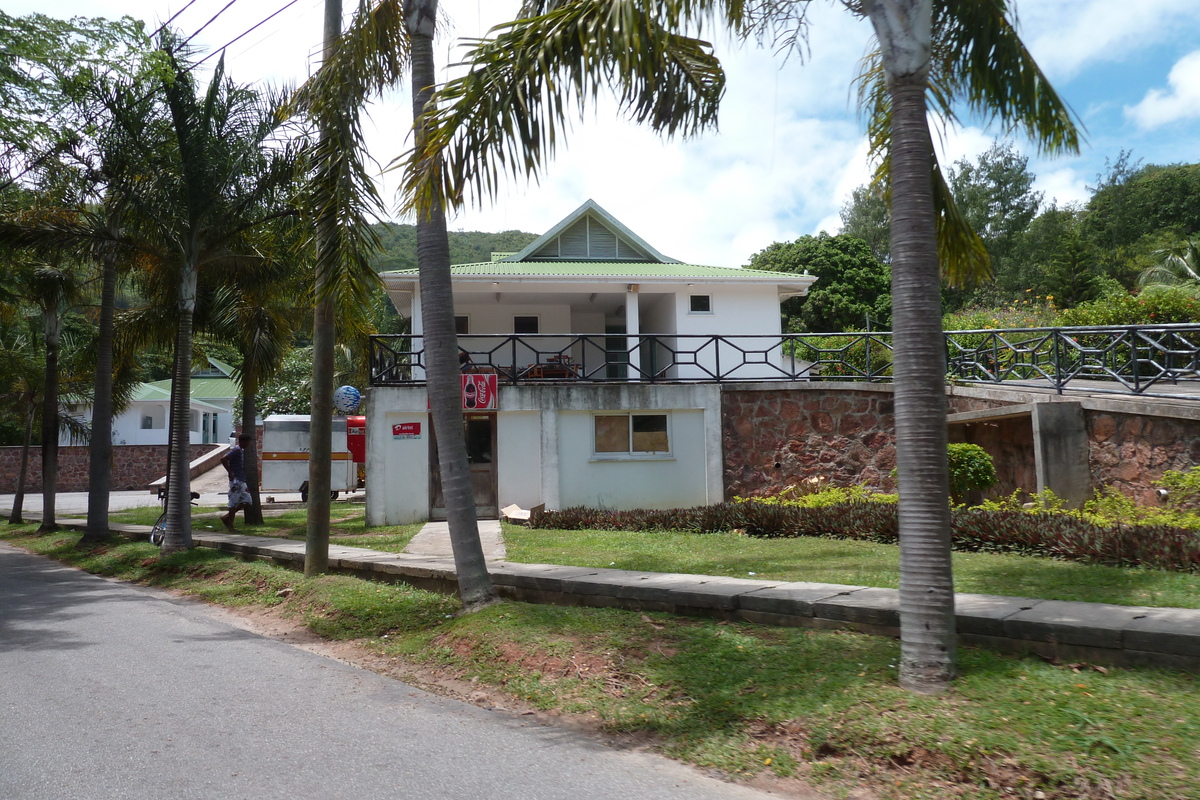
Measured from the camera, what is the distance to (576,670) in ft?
19.9

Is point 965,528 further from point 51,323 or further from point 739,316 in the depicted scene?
point 51,323

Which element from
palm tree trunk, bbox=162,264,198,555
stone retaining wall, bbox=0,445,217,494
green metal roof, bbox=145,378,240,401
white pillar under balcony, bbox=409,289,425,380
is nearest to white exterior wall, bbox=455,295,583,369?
white pillar under balcony, bbox=409,289,425,380

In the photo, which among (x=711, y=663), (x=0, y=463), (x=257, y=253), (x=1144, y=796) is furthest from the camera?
(x=0, y=463)

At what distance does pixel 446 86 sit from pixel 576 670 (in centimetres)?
437

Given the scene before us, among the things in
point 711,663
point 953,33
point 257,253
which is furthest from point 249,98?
point 711,663

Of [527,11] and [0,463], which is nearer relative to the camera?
[527,11]

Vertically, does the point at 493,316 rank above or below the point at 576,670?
above

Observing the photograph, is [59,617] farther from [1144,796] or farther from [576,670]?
[1144,796]

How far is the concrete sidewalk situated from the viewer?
4.91 m

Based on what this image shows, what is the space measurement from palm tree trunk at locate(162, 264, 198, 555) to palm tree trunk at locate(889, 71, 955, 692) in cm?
1205

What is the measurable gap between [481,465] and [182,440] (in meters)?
5.57

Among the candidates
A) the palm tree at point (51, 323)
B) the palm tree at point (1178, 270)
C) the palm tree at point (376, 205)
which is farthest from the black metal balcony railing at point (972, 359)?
the palm tree at point (1178, 270)

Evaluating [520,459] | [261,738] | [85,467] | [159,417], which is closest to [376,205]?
[261,738]

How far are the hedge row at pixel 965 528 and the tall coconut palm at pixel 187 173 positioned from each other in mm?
6532
